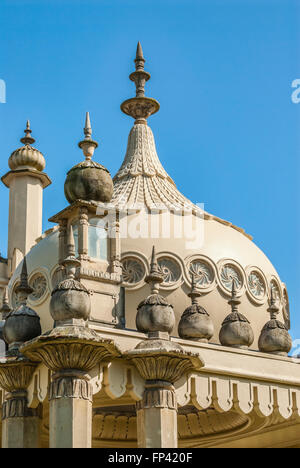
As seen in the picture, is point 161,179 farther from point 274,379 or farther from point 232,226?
point 274,379

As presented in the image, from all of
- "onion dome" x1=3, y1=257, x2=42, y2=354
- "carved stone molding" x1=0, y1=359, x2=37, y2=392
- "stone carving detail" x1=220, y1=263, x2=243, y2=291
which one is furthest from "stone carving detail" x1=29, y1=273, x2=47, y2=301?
"stone carving detail" x1=220, y1=263, x2=243, y2=291

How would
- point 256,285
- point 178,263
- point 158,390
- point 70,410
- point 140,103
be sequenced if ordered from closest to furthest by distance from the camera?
point 70,410, point 158,390, point 178,263, point 256,285, point 140,103

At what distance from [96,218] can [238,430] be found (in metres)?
7.19

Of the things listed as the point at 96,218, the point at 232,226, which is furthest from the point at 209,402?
the point at 232,226

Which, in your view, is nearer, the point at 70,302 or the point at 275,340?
the point at 70,302

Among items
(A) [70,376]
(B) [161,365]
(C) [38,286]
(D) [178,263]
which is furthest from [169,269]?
(A) [70,376]

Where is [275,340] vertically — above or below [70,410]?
above

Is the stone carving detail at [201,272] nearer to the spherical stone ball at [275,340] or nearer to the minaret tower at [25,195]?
the spherical stone ball at [275,340]

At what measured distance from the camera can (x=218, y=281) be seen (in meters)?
20.2

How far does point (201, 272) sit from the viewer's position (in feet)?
66.0

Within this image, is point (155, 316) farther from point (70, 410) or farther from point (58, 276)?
point (58, 276)

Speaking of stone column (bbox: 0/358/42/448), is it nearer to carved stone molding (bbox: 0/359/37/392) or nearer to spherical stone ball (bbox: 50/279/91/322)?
carved stone molding (bbox: 0/359/37/392)

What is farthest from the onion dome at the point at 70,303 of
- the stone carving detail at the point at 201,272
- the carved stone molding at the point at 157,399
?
the stone carving detail at the point at 201,272

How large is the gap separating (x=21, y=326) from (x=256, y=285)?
7.72m
